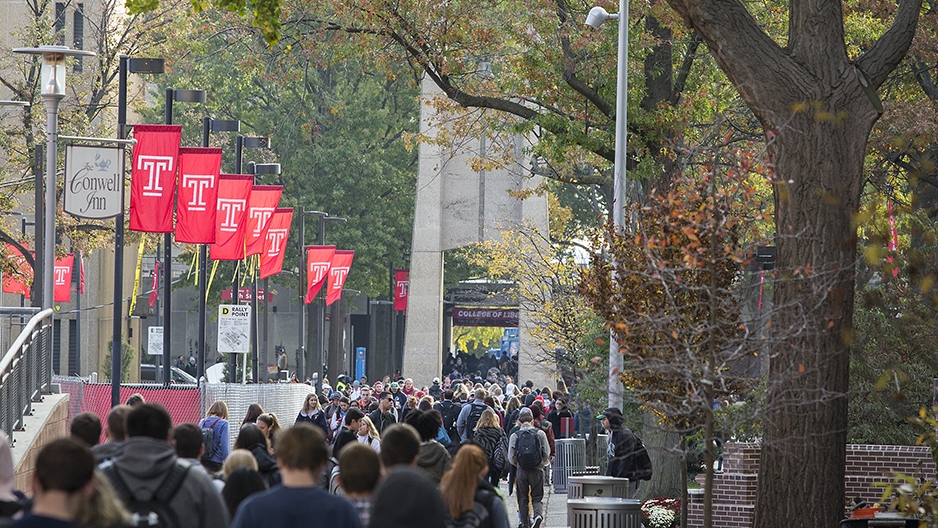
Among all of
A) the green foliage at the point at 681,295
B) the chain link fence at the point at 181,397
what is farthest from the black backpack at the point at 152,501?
the chain link fence at the point at 181,397

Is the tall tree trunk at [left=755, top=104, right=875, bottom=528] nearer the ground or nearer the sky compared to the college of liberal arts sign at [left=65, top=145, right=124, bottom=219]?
nearer the ground

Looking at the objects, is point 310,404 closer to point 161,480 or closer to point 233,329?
point 233,329

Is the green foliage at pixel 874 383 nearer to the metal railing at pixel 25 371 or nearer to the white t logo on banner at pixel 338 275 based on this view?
the metal railing at pixel 25 371

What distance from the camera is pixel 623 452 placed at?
17859mm

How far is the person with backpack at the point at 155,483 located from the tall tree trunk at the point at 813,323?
6979 mm

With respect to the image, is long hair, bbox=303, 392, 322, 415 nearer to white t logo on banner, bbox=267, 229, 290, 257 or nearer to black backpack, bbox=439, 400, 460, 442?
black backpack, bbox=439, 400, 460, 442

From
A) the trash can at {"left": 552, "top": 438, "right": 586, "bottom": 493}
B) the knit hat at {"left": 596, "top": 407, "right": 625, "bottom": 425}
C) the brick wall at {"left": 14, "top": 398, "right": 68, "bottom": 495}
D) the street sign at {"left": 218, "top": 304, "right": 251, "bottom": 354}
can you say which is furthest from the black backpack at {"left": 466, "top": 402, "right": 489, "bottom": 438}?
the brick wall at {"left": 14, "top": 398, "right": 68, "bottom": 495}

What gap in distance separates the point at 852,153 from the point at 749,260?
4.51ft

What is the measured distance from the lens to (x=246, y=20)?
79.4ft

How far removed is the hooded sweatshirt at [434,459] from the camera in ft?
35.5

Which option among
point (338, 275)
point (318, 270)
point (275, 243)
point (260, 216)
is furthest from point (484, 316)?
point (260, 216)

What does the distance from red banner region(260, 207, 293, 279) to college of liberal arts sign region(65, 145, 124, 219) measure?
13.0 meters

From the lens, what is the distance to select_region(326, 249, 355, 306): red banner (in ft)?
144

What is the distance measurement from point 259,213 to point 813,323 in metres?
21.5
